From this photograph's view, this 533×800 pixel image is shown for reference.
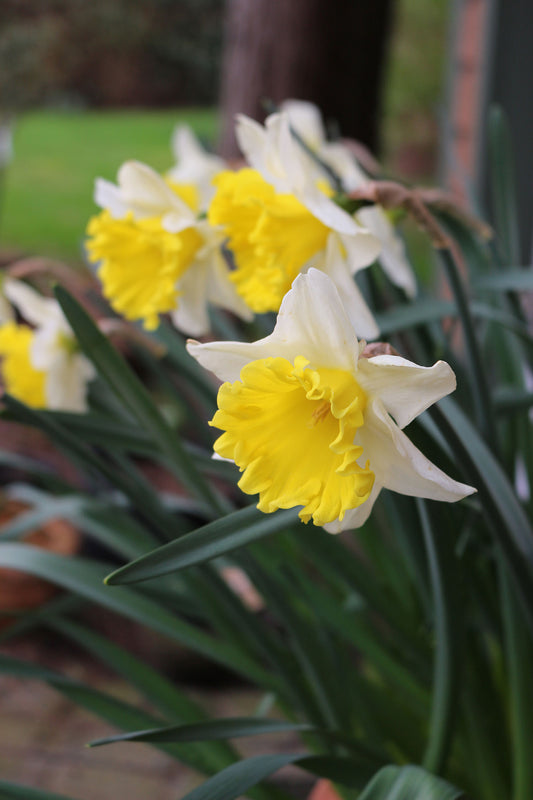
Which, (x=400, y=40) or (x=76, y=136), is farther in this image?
(x=400, y=40)

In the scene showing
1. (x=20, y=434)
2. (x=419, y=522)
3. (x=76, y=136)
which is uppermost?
(x=419, y=522)

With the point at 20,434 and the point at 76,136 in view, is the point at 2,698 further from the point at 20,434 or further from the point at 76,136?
the point at 76,136

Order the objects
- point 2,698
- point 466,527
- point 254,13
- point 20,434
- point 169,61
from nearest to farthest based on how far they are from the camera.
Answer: point 466,527, point 2,698, point 254,13, point 20,434, point 169,61

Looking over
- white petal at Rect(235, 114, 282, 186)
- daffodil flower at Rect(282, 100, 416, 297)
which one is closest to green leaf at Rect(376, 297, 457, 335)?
daffodil flower at Rect(282, 100, 416, 297)

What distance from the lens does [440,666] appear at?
0.56m

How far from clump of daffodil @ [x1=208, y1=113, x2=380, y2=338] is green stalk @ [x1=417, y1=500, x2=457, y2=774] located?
0.54ft

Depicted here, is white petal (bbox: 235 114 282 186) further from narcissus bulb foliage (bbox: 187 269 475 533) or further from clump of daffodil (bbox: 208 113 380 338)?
narcissus bulb foliage (bbox: 187 269 475 533)

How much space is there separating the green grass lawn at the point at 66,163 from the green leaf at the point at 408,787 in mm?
3829

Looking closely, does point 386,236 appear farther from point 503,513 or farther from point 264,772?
point 264,772

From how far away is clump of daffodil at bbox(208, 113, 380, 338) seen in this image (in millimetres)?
533

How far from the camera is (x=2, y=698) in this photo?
1.60 metres

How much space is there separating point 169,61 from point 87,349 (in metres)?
7.42

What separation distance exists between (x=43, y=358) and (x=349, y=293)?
1.08ft

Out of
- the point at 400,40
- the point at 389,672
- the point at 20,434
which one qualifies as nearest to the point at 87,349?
the point at 389,672
